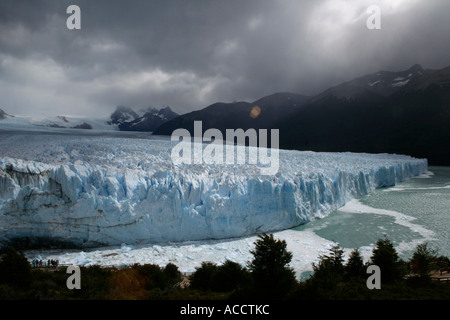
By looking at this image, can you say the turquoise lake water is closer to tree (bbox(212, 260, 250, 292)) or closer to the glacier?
the glacier

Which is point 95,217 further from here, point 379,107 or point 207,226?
point 379,107

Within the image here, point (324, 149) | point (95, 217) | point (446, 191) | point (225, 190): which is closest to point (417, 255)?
point (225, 190)

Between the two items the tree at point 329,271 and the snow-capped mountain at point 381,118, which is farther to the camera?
the snow-capped mountain at point 381,118

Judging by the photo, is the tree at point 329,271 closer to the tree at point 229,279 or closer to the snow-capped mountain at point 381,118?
the tree at point 229,279

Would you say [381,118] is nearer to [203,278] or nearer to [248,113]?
[248,113]

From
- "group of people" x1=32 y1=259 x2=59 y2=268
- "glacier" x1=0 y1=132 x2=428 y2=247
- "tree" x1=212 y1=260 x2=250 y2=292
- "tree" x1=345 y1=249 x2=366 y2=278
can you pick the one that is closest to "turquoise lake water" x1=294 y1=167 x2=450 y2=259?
"glacier" x1=0 y1=132 x2=428 y2=247

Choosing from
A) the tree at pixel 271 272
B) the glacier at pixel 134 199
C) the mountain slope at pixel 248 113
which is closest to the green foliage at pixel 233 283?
the tree at pixel 271 272

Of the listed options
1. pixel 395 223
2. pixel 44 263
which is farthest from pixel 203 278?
pixel 395 223
